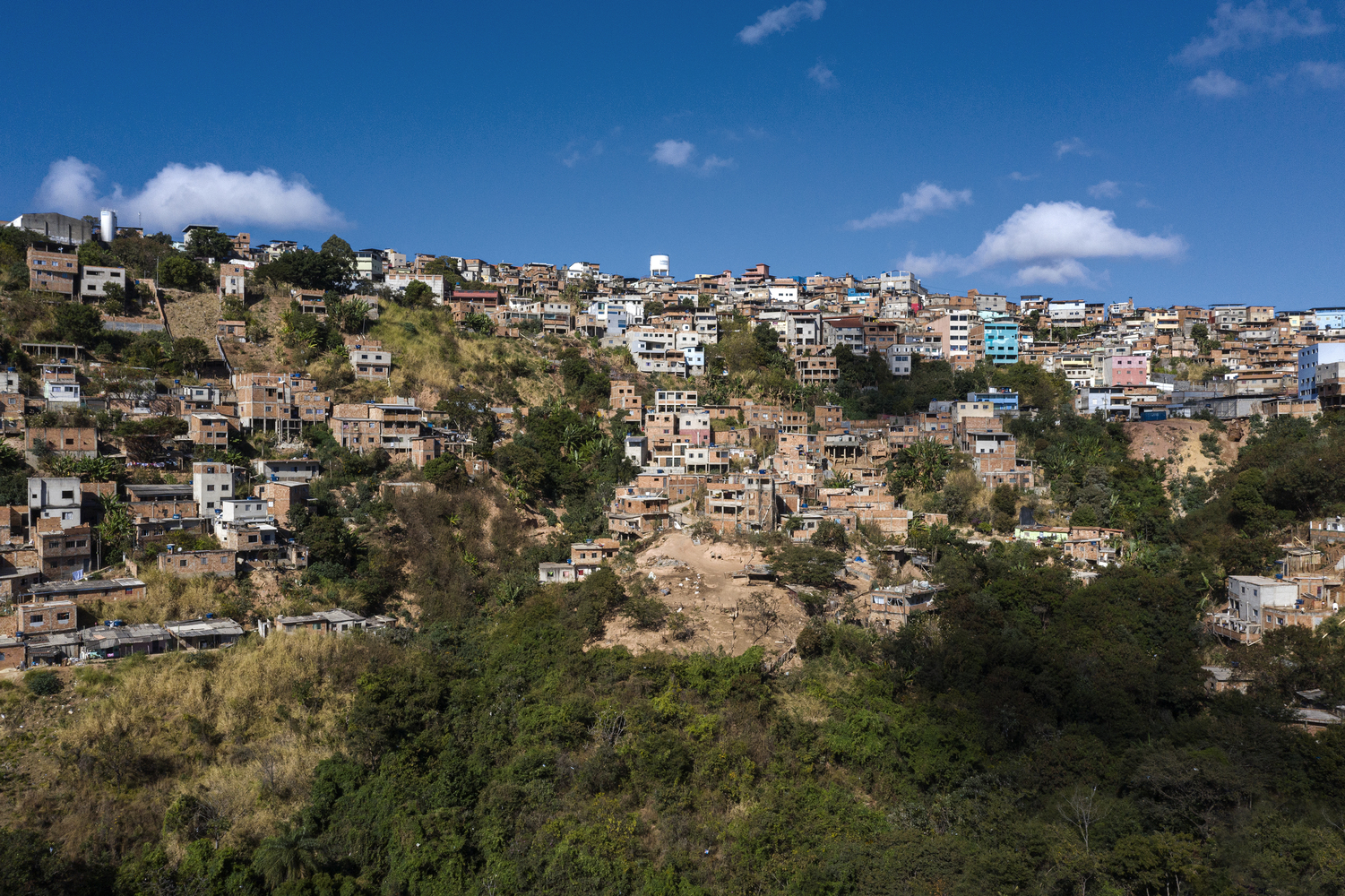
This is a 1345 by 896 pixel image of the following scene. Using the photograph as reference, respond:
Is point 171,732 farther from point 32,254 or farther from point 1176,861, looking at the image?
point 32,254

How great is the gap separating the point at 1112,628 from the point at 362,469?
19549mm

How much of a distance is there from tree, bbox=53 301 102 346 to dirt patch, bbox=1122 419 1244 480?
1305 inches

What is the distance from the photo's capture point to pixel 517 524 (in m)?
27.3

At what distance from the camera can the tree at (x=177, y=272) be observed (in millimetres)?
34781

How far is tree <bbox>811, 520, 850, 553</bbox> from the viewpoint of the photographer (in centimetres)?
2520

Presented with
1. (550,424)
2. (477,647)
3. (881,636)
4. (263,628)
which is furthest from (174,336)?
(881,636)

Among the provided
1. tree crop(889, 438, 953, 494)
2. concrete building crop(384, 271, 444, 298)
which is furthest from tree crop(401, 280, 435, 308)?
tree crop(889, 438, 953, 494)

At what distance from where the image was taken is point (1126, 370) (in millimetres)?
39875

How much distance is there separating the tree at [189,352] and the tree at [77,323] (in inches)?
89.2

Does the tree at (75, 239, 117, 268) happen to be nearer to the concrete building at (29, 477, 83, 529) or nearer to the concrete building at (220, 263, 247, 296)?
the concrete building at (220, 263, 247, 296)

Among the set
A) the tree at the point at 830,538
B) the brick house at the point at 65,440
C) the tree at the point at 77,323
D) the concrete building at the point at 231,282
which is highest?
the concrete building at the point at 231,282

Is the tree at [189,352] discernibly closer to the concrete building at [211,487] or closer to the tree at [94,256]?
the tree at [94,256]

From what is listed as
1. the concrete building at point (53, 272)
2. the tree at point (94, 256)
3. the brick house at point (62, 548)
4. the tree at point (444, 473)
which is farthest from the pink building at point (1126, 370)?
the concrete building at point (53, 272)

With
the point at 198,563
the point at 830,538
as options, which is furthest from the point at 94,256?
the point at 830,538
